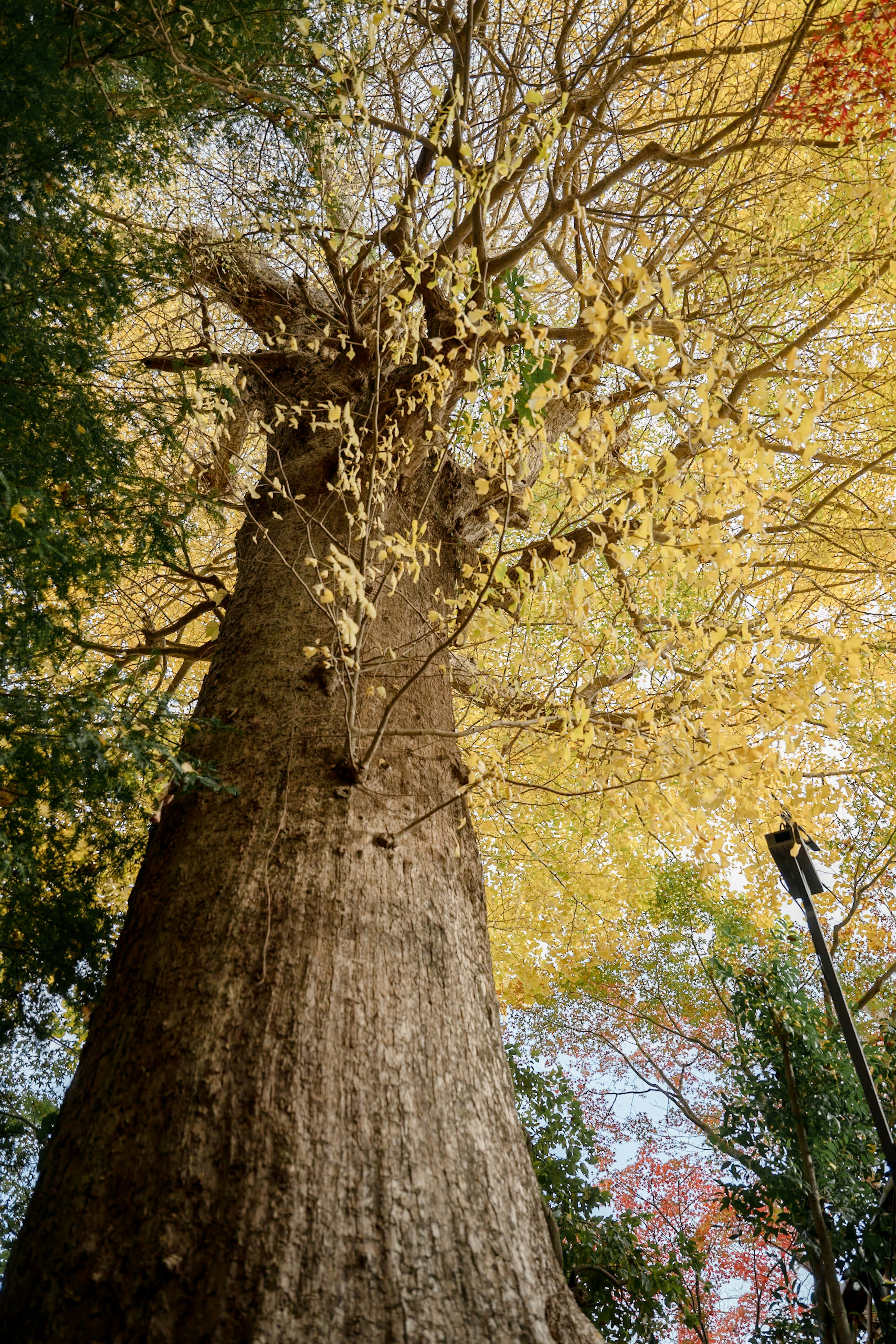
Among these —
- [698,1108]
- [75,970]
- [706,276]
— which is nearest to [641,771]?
[75,970]

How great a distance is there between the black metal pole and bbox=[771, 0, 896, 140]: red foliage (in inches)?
135

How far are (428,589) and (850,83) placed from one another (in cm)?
318

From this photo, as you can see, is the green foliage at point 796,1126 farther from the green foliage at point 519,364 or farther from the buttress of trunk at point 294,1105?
the green foliage at point 519,364

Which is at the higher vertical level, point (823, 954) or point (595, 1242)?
point (823, 954)

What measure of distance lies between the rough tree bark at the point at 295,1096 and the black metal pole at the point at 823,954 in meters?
2.33

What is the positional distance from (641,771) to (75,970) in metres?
1.94

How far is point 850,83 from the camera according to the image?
141 inches

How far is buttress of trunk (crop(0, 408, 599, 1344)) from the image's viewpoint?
122cm

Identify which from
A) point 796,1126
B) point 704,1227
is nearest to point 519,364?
point 796,1126

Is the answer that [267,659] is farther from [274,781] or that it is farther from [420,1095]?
[420,1095]

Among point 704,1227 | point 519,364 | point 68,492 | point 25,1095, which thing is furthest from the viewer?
point 704,1227

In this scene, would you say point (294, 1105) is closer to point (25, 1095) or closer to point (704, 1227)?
point (25, 1095)

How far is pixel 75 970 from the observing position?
2.34 metres

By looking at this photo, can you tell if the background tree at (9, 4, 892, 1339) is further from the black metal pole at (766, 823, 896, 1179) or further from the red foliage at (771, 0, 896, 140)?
the black metal pole at (766, 823, 896, 1179)
